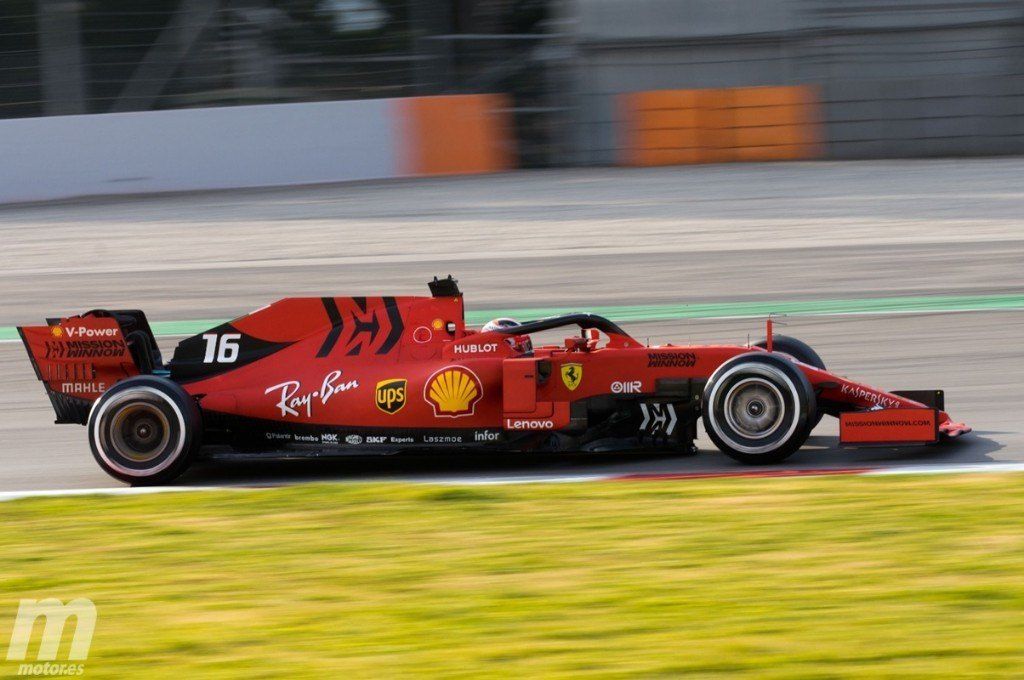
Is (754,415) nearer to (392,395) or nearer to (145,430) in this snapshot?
(392,395)

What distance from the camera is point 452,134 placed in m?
21.0

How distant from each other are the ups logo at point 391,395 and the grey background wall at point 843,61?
15.2 m

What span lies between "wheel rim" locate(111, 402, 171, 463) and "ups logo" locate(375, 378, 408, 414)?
1115 millimetres

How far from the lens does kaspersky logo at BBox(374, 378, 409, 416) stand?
7.18m

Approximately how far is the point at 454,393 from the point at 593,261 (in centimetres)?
797

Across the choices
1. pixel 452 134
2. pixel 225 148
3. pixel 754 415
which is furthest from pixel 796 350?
pixel 225 148

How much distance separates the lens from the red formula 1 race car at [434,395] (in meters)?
7.03

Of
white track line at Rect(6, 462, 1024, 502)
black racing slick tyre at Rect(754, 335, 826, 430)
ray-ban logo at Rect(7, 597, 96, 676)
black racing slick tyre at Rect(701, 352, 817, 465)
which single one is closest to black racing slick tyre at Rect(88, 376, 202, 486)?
white track line at Rect(6, 462, 1024, 502)

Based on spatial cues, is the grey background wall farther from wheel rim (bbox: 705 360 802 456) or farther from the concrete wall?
wheel rim (bbox: 705 360 802 456)

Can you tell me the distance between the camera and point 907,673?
4.14 meters

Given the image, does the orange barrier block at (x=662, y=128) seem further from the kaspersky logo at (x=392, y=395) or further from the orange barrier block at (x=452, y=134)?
the kaspersky logo at (x=392, y=395)

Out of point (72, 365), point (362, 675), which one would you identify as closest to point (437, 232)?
point (72, 365)

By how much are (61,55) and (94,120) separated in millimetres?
1288

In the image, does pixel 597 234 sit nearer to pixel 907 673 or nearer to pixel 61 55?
pixel 61 55
